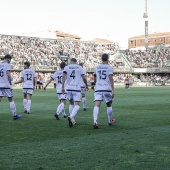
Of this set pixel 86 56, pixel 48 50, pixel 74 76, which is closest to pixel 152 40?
pixel 86 56

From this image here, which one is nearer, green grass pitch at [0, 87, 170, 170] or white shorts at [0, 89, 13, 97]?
green grass pitch at [0, 87, 170, 170]

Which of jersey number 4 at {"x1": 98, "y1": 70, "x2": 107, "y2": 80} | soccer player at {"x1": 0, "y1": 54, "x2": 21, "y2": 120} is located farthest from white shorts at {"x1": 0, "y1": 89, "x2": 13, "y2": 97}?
jersey number 4 at {"x1": 98, "y1": 70, "x2": 107, "y2": 80}

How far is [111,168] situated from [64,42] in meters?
72.5

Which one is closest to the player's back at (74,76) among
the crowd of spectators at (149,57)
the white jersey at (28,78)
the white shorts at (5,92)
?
the white shorts at (5,92)

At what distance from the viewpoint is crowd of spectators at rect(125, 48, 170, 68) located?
266ft

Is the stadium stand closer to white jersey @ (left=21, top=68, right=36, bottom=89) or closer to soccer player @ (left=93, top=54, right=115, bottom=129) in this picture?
white jersey @ (left=21, top=68, right=36, bottom=89)

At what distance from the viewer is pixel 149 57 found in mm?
83812

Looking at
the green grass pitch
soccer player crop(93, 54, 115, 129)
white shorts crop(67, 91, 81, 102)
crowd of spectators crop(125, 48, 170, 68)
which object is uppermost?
crowd of spectators crop(125, 48, 170, 68)

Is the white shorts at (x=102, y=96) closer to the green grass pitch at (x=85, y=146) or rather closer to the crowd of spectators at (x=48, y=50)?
the green grass pitch at (x=85, y=146)

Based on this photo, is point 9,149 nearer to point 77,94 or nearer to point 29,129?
point 29,129

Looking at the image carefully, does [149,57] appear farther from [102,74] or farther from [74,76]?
[102,74]

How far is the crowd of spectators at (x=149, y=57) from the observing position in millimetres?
81062

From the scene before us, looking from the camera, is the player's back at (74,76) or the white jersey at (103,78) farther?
the player's back at (74,76)

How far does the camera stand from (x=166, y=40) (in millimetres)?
118375
